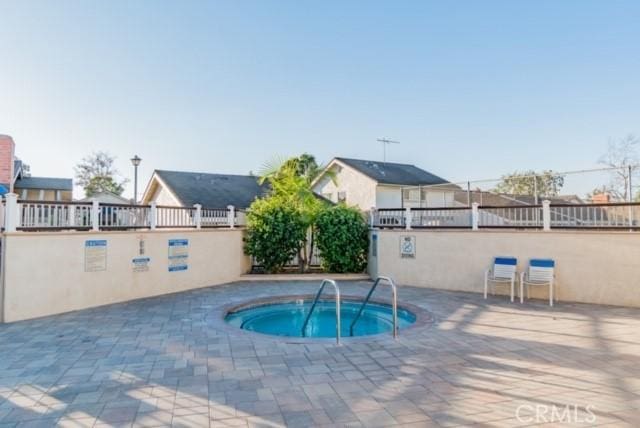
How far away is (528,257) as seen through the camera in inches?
316

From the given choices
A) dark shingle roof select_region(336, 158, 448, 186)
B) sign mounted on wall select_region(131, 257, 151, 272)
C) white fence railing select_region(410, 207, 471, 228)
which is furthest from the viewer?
dark shingle roof select_region(336, 158, 448, 186)

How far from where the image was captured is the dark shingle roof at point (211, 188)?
16078mm

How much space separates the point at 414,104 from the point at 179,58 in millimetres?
9750

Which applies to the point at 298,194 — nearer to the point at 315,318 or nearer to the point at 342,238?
the point at 342,238

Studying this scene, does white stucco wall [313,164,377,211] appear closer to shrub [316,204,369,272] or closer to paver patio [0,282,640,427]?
shrub [316,204,369,272]

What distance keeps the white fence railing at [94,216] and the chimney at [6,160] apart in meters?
3.86

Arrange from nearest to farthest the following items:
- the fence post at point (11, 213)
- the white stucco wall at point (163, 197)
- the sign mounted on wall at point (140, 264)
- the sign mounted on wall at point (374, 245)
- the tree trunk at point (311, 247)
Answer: the fence post at point (11, 213) < the sign mounted on wall at point (140, 264) < the sign mounted on wall at point (374, 245) < the tree trunk at point (311, 247) < the white stucco wall at point (163, 197)

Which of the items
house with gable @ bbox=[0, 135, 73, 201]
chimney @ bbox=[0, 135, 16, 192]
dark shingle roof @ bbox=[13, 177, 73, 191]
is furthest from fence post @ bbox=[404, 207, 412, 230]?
dark shingle roof @ bbox=[13, 177, 73, 191]

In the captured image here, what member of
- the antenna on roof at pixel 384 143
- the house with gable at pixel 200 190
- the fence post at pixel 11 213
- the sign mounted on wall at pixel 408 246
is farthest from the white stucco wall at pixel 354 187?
the fence post at pixel 11 213

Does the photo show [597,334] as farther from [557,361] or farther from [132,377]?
[132,377]

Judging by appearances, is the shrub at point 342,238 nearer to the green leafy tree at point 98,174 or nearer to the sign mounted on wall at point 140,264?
the sign mounted on wall at point 140,264

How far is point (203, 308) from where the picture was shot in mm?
7180

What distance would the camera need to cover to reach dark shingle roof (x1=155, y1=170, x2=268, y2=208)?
16.1m

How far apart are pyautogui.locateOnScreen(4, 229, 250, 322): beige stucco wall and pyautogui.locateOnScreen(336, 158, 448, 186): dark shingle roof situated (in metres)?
11.5
